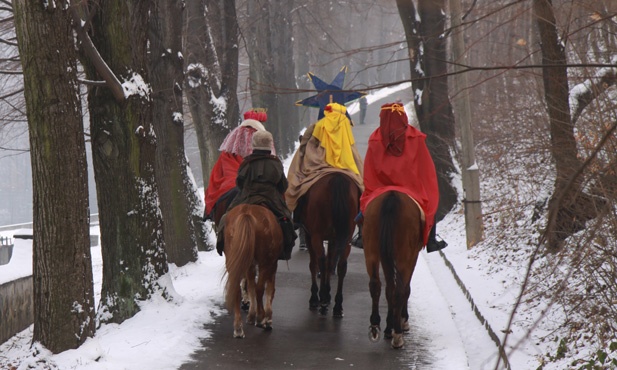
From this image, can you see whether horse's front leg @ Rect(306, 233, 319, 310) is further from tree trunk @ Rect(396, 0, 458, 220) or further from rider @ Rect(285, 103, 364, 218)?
tree trunk @ Rect(396, 0, 458, 220)

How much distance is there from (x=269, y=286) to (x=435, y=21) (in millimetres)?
12099

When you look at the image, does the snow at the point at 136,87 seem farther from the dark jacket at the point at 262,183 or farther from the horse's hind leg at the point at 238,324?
the horse's hind leg at the point at 238,324

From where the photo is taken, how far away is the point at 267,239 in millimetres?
9188

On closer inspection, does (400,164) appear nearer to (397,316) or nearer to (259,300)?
(397,316)

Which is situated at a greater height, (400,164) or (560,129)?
(560,129)

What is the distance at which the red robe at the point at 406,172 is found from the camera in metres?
9.37

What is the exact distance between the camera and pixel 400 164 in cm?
939

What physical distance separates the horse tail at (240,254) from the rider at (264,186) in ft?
1.97

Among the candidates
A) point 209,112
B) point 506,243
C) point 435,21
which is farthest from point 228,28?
point 506,243

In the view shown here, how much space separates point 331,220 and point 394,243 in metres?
1.93

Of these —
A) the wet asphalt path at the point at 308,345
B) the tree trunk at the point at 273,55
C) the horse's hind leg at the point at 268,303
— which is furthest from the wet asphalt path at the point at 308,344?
the tree trunk at the point at 273,55

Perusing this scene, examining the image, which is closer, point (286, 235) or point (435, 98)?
point (286, 235)

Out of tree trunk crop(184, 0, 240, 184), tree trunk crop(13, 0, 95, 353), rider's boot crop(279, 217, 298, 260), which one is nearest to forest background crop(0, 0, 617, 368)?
tree trunk crop(13, 0, 95, 353)

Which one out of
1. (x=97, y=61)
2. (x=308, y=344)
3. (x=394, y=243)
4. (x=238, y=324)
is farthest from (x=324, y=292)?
(x=97, y=61)
